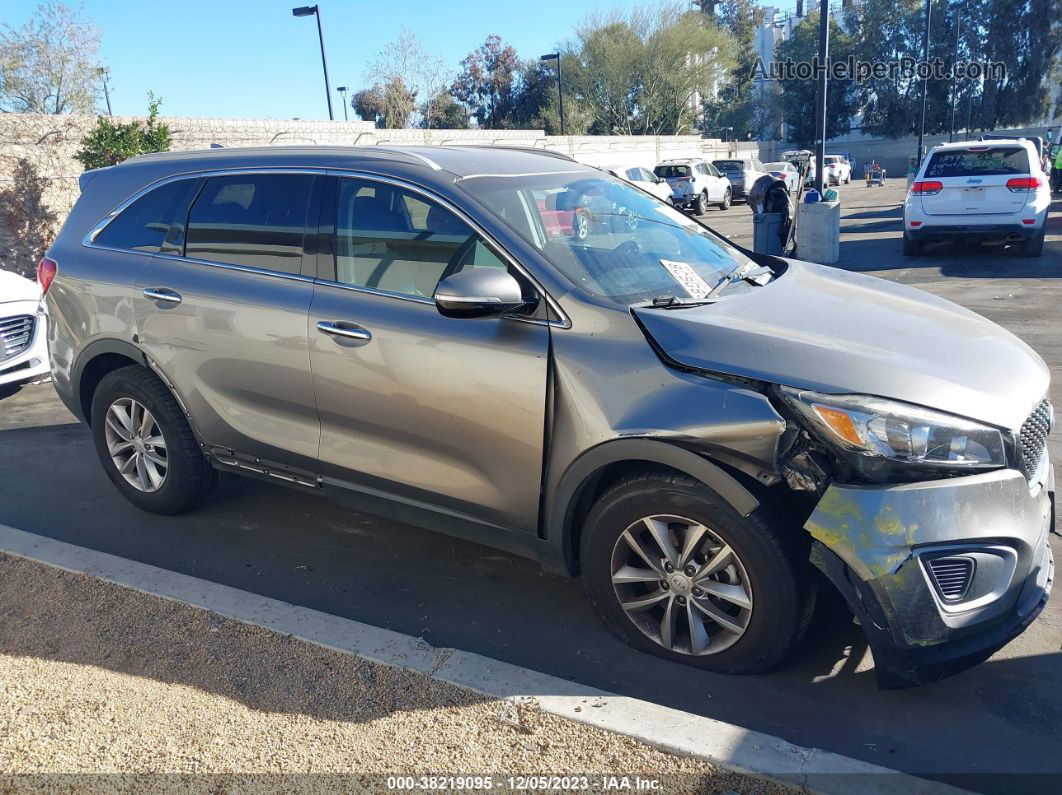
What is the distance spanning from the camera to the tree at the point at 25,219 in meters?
13.5

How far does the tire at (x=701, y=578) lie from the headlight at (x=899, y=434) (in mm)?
354

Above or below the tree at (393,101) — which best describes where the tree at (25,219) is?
below

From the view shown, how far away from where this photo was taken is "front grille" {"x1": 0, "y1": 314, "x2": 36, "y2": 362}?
722 centimetres

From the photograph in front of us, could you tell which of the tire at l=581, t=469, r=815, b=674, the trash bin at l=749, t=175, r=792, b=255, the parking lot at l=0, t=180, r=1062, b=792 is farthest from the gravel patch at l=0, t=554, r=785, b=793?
the trash bin at l=749, t=175, r=792, b=255

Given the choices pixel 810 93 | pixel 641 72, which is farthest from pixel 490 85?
pixel 810 93

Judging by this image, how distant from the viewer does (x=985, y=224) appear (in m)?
12.6

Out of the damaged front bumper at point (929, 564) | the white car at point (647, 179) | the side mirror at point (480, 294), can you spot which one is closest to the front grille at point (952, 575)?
the damaged front bumper at point (929, 564)

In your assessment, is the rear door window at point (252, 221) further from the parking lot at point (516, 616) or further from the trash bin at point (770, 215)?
the trash bin at point (770, 215)

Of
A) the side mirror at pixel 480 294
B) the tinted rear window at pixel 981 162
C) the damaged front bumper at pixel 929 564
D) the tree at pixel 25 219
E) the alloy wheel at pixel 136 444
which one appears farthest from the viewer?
the tree at pixel 25 219

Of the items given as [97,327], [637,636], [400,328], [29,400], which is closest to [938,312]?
[637,636]

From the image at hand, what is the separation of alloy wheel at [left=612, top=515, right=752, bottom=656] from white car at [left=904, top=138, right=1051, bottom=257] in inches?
452

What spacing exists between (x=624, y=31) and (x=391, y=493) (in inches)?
2174

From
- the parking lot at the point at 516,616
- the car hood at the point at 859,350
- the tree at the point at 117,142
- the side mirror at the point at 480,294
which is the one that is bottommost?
the parking lot at the point at 516,616

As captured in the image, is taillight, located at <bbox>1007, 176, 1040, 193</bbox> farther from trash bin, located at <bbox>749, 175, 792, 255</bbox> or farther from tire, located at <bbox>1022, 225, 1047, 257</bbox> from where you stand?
trash bin, located at <bbox>749, 175, 792, 255</bbox>
